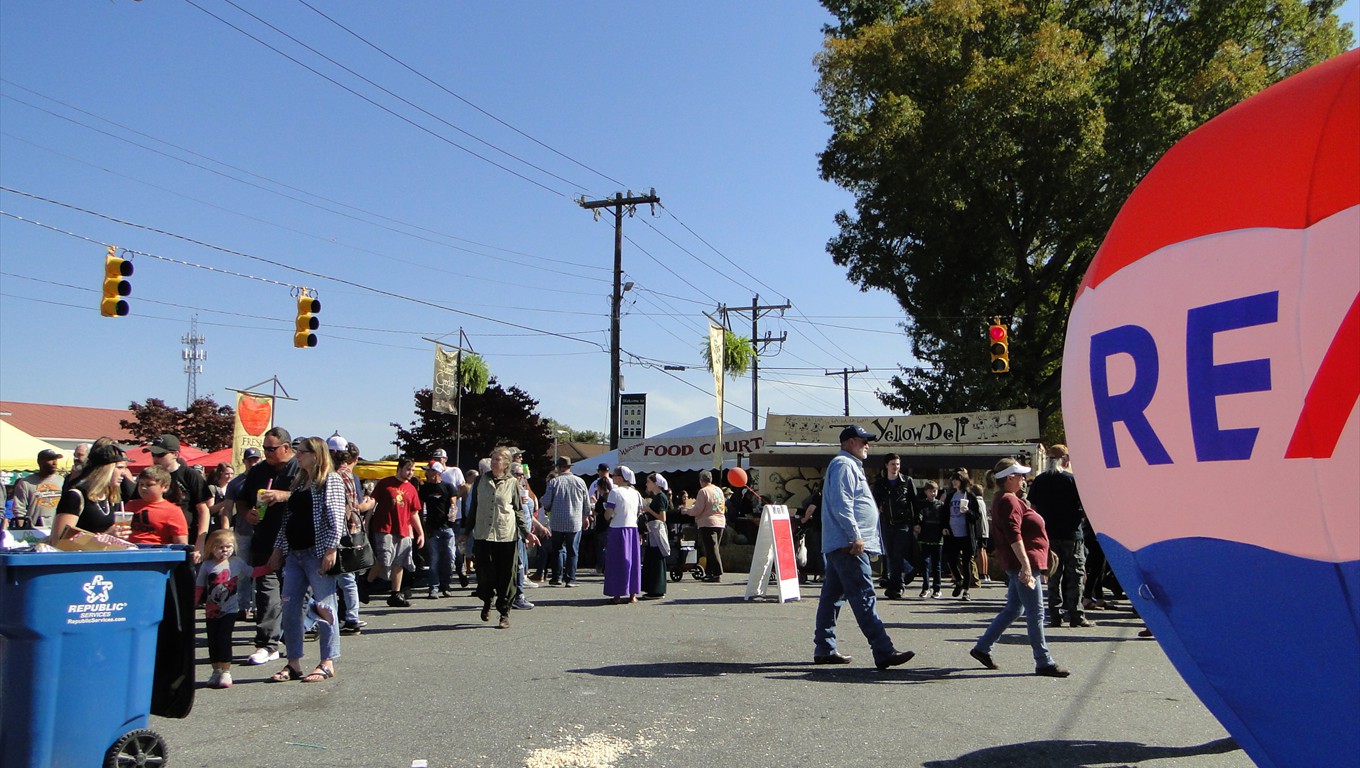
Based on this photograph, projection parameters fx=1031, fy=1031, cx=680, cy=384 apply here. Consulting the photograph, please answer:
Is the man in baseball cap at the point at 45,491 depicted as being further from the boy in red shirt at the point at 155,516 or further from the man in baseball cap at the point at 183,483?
the boy in red shirt at the point at 155,516

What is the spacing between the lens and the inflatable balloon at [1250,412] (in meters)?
2.96

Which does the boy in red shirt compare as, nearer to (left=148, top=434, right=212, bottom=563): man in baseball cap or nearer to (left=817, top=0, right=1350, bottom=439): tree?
(left=148, top=434, right=212, bottom=563): man in baseball cap

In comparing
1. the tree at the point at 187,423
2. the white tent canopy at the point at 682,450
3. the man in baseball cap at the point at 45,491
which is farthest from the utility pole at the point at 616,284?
the tree at the point at 187,423

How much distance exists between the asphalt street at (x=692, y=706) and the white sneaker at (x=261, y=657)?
0.07 m

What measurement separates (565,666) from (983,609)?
619 cm

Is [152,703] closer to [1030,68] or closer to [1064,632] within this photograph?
[1064,632]

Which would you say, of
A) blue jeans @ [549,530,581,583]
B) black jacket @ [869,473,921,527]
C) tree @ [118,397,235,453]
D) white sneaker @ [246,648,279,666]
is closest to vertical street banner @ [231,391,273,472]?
blue jeans @ [549,530,581,583]

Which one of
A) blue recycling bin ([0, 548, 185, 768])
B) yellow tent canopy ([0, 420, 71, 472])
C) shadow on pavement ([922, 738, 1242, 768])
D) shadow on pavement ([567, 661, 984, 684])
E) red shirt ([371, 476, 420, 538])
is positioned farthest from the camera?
yellow tent canopy ([0, 420, 71, 472])

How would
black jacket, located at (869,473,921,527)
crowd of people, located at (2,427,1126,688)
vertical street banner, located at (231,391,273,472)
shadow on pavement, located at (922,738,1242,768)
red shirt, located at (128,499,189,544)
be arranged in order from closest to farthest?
shadow on pavement, located at (922,738,1242,768), red shirt, located at (128,499,189,544), crowd of people, located at (2,427,1126,688), black jacket, located at (869,473,921,527), vertical street banner, located at (231,391,273,472)

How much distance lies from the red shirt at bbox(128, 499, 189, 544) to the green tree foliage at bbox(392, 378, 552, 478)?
116 ft

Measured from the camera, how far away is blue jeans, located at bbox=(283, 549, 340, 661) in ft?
23.0

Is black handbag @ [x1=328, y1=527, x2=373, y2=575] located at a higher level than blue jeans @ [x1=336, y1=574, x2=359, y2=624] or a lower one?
higher

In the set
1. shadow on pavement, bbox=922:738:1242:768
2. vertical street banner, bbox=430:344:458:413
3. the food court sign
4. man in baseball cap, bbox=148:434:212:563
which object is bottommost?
shadow on pavement, bbox=922:738:1242:768

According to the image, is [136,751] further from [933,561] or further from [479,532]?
[933,561]
